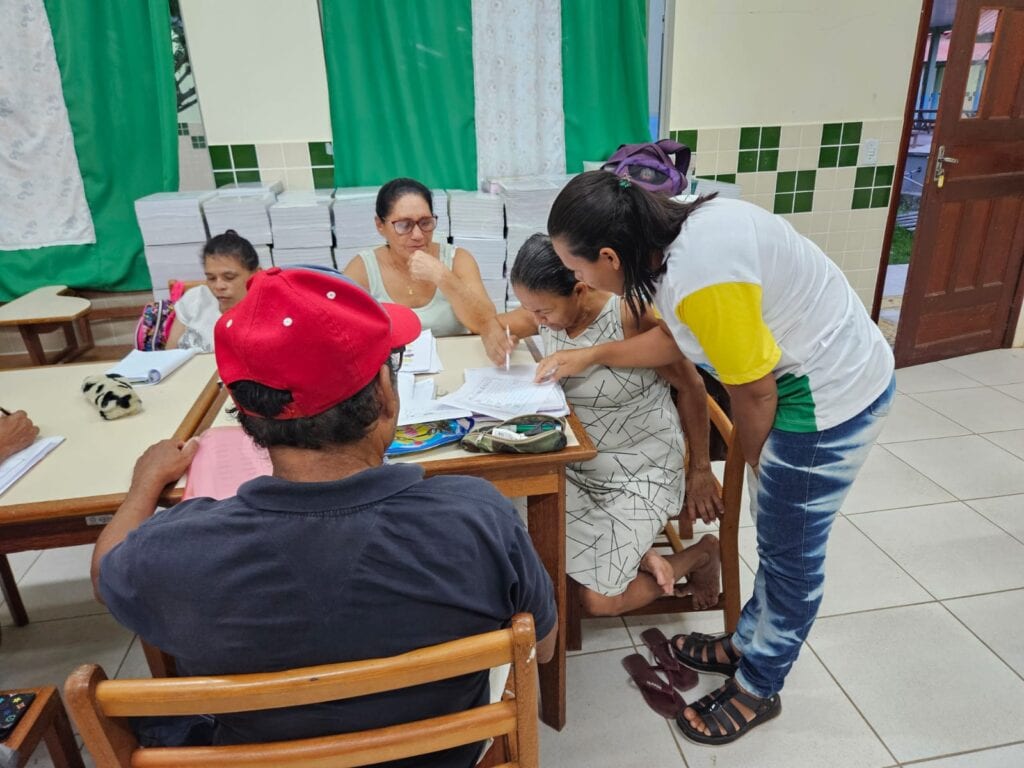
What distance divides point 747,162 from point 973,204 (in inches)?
48.3

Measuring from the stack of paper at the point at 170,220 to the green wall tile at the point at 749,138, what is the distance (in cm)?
259

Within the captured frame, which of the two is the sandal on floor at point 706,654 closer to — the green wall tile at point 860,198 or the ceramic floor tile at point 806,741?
the ceramic floor tile at point 806,741

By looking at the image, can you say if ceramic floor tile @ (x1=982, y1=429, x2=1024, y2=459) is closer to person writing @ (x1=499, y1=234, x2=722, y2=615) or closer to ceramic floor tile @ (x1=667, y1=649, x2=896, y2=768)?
ceramic floor tile @ (x1=667, y1=649, x2=896, y2=768)

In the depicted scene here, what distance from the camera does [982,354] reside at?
3904 millimetres

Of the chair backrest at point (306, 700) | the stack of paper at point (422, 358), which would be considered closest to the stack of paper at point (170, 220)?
the stack of paper at point (422, 358)

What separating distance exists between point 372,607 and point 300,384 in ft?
0.84

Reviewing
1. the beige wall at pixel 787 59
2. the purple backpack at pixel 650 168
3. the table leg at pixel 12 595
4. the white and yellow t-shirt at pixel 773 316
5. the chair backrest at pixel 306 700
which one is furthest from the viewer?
the beige wall at pixel 787 59

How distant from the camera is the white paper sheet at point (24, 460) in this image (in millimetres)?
1304

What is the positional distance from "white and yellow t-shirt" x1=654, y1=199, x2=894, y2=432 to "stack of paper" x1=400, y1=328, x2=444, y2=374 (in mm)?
730

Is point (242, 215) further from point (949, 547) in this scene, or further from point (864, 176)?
point (864, 176)

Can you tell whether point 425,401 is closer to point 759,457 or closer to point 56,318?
point 759,457

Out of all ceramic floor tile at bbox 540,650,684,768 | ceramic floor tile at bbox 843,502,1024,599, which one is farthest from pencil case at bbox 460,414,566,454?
ceramic floor tile at bbox 843,502,1024,599

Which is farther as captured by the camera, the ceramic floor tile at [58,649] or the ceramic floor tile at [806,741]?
the ceramic floor tile at [58,649]

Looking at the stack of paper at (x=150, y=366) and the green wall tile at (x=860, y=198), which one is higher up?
the green wall tile at (x=860, y=198)
